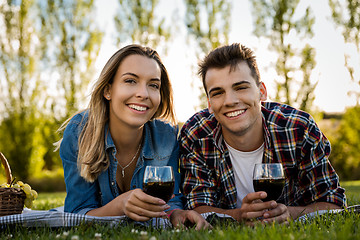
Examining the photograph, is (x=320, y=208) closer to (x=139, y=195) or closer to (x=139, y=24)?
(x=139, y=195)

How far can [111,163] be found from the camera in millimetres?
3736

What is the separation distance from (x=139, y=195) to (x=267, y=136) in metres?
1.55

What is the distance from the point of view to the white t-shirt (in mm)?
3654

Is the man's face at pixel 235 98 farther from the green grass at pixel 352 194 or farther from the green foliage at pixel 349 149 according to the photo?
the green foliage at pixel 349 149

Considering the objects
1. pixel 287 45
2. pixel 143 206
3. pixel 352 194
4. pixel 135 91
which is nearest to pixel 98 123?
pixel 135 91

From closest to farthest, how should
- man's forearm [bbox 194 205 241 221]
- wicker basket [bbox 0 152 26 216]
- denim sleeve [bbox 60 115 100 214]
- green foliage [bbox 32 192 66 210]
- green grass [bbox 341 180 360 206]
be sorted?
1. man's forearm [bbox 194 205 241 221]
2. wicker basket [bbox 0 152 26 216]
3. denim sleeve [bbox 60 115 100 214]
4. green grass [bbox 341 180 360 206]
5. green foliage [bbox 32 192 66 210]

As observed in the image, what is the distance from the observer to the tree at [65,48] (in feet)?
47.8

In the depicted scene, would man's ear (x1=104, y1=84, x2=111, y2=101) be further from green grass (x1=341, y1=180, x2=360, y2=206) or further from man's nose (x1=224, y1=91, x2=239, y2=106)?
green grass (x1=341, y1=180, x2=360, y2=206)

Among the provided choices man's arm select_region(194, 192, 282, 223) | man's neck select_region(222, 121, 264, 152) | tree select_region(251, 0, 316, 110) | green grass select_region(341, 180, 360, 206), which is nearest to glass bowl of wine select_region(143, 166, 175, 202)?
man's arm select_region(194, 192, 282, 223)

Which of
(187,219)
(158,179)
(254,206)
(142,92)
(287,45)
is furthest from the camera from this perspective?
(287,45)

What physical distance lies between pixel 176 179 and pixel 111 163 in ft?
2.35

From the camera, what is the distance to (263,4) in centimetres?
1230

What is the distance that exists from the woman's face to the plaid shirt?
0.57 m

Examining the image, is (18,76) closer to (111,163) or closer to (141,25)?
(141,25)
